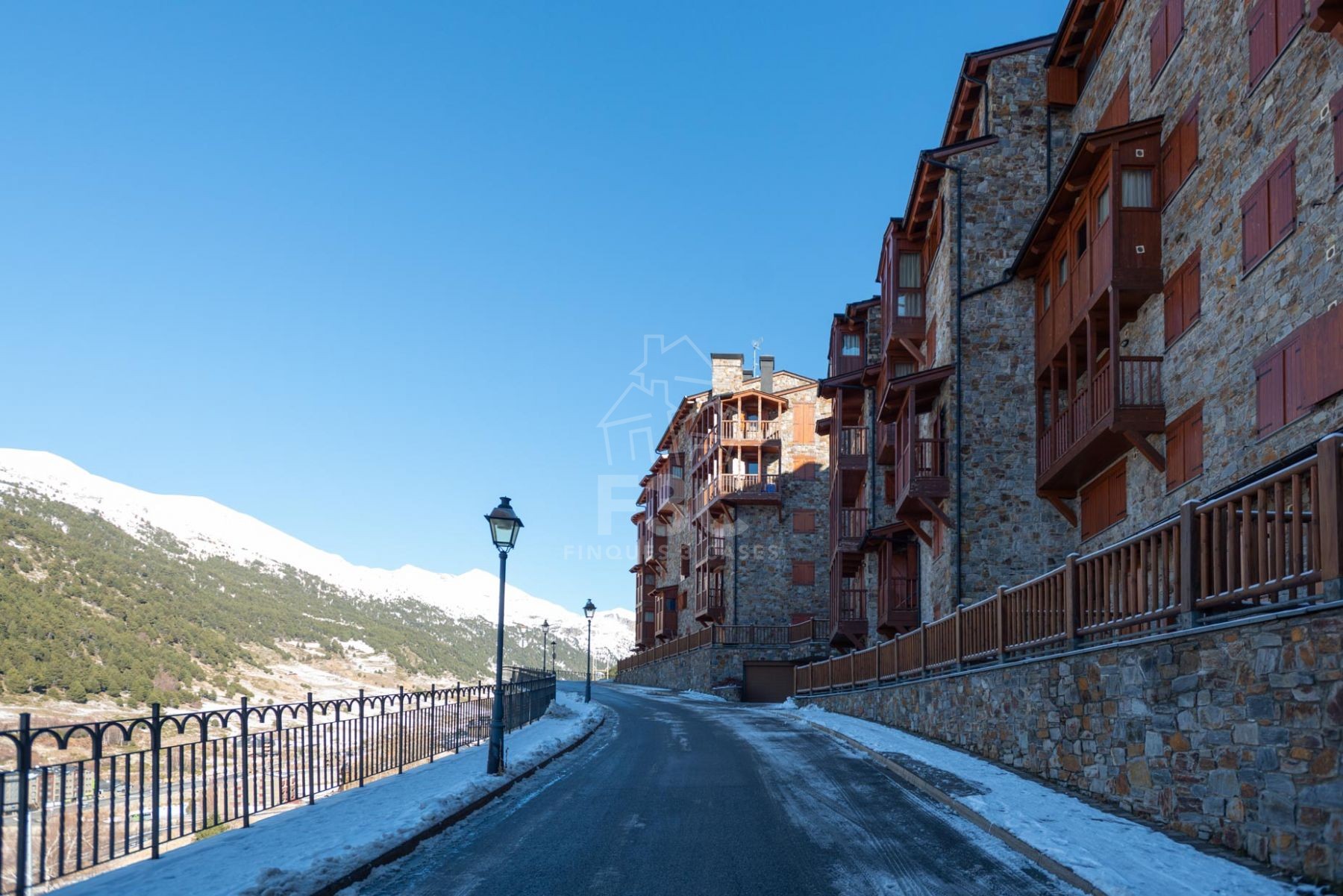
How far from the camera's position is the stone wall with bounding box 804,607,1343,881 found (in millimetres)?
7430

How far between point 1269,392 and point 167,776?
14.9 m

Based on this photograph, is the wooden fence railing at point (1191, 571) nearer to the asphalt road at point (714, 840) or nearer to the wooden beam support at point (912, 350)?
the asphalt road at point (714, 840)

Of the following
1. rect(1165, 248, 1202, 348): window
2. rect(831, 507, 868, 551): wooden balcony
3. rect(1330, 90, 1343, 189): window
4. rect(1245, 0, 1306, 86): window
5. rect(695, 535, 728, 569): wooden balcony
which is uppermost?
rect(1245, 0, 1306, 86): window

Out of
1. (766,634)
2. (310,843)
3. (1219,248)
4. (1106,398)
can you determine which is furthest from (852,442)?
(310,843)

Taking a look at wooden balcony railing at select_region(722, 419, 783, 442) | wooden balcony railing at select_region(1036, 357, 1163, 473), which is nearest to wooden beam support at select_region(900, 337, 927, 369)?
wooden balcony railing at select_region(1036, 357, 1163, 473)

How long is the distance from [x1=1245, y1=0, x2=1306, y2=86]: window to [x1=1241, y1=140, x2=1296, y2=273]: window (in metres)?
1.50

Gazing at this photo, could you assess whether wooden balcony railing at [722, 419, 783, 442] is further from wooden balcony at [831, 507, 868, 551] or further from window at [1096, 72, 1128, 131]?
window at [1096, 72, 1128, 131]

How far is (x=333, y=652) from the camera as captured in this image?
86.2m

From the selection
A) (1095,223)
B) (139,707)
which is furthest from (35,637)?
(1095,223)

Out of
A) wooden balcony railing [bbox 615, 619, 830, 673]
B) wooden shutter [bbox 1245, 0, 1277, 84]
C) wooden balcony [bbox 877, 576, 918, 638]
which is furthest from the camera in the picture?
wooden balcony railing [bbox 615, 619, 830, 673]

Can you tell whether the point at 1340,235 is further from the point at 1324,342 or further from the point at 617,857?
the point at 617,857

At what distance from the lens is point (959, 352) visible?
26.3m

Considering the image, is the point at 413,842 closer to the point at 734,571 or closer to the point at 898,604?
the point at 898,604

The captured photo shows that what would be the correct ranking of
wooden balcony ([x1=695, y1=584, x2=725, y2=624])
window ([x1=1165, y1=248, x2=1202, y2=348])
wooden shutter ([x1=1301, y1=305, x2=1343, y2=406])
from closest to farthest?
1. wooden shutter ([x1=1301, y1=305, x2=1343, y2=406])
2. window ([x1=1165, y1=248, x2=1202, y2=348])
3. wooden balcony ([x1=695, y1=584, x2=725, y2=624])
